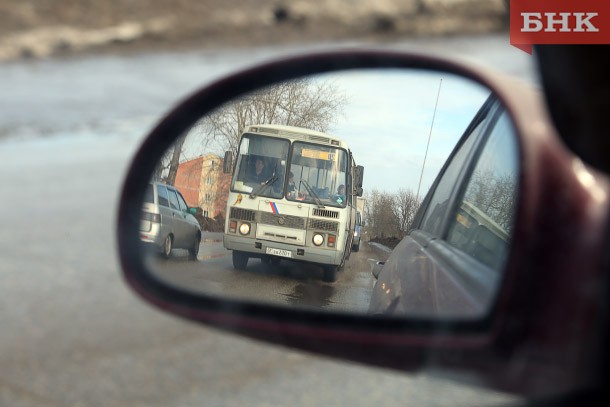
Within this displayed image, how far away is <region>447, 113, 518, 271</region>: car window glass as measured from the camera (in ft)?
5.45

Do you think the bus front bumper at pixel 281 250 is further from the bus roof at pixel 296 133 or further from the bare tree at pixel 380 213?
the bus roof at pixel 296 133

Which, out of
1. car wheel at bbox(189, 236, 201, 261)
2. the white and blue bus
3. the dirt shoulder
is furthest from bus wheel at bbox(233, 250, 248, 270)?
the dirt shoulder

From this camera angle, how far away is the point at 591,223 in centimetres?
112

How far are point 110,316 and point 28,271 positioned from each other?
104cm

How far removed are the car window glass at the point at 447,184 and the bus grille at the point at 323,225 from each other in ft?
1.57

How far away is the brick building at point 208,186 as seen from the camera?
1840mm

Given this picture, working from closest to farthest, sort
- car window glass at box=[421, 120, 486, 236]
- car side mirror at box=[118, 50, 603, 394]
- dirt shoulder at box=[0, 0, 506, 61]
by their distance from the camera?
car side mirror at box=[118, 50, 603, 394] → car window glass at box=[421, 120, 486, 236] → dirt shoulder at box=[0, 0, 506, 61]

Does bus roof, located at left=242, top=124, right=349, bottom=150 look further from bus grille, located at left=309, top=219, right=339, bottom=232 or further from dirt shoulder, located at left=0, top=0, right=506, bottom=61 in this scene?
dirt shoulder, located at left=0, top=0, right=506, bottom=61

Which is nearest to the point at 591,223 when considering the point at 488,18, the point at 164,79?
the point at 164,79

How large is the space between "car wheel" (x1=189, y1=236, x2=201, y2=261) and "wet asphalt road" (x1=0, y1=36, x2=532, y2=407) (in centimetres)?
65

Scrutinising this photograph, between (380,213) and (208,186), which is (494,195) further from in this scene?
(208,186)

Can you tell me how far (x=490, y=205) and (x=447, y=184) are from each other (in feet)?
0.74

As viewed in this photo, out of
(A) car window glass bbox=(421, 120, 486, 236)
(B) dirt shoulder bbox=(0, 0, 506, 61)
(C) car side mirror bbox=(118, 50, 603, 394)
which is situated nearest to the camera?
(C) car side mirror bbox=(118, 50, 603, 394)

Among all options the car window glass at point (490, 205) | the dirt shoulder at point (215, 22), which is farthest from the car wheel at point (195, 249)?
the dirt shoulder at point (215, 22)
